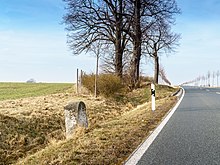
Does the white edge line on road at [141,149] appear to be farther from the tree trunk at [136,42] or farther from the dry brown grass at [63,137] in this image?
the tree trunk at [136,42]

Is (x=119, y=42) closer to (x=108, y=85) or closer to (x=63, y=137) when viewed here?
(x=108, y=85)

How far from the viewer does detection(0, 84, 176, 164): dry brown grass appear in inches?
210

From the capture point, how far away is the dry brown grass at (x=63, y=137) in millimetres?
5325

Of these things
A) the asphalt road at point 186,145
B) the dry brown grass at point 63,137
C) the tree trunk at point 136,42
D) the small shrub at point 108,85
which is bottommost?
the dry brown grass at point 63,137

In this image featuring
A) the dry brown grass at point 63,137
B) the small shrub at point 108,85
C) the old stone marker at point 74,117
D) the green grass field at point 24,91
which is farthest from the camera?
the green grass field at point 24,91

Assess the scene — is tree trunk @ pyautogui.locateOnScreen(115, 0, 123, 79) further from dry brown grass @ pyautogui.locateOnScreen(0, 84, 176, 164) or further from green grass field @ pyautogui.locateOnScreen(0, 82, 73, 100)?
dry brown grass @ pyautogui.locateOnScreen(0, 84, 176, 164)

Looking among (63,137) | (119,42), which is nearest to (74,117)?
(63,137)

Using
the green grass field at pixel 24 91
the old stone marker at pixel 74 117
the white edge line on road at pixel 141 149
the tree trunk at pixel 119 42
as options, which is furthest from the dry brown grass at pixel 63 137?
the green grass field at pixel 24 91

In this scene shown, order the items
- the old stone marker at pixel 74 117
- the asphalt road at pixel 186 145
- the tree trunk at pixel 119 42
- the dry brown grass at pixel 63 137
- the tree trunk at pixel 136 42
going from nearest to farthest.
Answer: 1. the asphalt road at pixel 186 145
2. the dry brown grass at pixel 63 137
3. the old stone marker at pixel 74 117
4. the tree trunk at pixel 136 42
5. the tree trunk at pixel 119 42

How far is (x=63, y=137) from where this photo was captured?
953cm

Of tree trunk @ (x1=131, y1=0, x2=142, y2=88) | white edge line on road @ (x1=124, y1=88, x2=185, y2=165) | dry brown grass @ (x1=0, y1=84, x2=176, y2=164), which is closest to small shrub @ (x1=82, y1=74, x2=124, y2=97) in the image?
dry brown grass @ (x1=0, y1=84, x2=176, y2=164)

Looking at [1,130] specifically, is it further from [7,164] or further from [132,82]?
[132,82]

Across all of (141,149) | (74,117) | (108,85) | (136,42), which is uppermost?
(136,42)

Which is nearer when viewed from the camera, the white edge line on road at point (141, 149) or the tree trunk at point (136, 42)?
the white edge line on road at point (141, 149)
